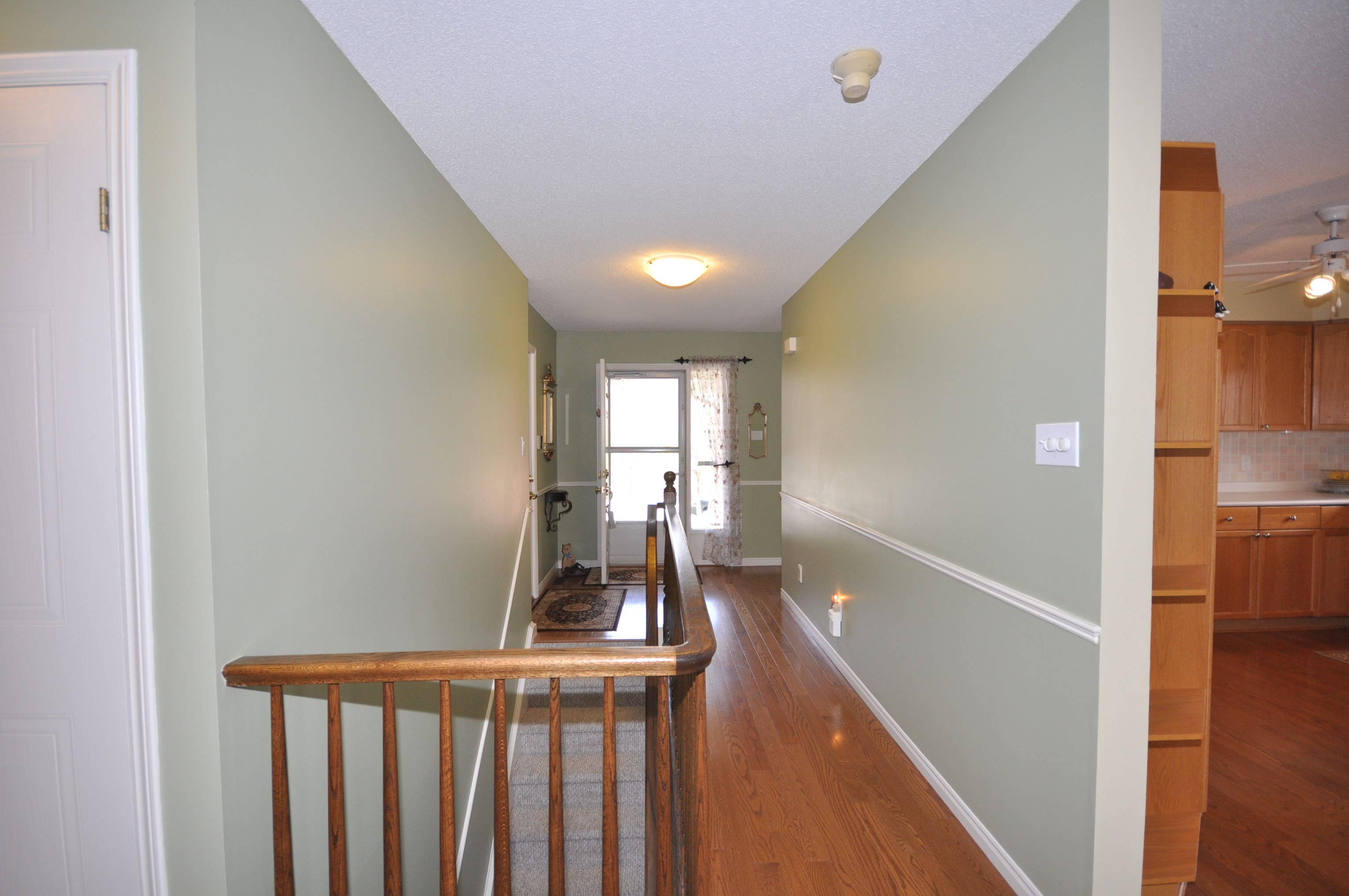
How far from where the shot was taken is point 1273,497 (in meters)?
4.55

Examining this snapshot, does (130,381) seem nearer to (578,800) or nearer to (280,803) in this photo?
(280,803)

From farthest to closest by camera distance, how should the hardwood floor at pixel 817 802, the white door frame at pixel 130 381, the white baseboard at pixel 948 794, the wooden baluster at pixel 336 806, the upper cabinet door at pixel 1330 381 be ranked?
the upper cabinet door at pixel 1330 381
the hardwood floor at pixel 817 802
the white baseboard at pixel 948 794
the wooden baluster at pixel 336 806
the white door frame at pixel 130 381

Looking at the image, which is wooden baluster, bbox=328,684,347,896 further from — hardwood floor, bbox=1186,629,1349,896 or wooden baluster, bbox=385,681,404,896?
hardwood floor, bbox=1186,629,1349,896

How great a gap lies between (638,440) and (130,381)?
18.3ft

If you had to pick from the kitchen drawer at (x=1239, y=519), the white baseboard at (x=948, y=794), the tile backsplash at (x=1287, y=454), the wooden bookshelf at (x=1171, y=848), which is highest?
the tile backsplash at (x=1287, y=454)

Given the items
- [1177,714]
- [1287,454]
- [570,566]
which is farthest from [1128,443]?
[570,566]

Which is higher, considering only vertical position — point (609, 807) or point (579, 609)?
point (609, 807)

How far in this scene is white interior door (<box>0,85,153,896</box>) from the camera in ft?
3.78

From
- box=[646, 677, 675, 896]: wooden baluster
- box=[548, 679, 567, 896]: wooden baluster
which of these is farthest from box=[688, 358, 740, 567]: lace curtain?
box=[548, 679, 567, 896]: wooden baluster

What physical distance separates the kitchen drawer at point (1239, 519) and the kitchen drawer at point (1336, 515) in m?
0.46

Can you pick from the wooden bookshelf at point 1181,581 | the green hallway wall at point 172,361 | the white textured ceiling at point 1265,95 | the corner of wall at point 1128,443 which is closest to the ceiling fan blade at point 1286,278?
the white textured ceiling at point 1265,95

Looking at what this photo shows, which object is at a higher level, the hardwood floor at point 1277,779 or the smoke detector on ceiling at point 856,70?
the smoke detector on ceiling at point 856,70

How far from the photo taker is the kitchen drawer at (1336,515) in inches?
171

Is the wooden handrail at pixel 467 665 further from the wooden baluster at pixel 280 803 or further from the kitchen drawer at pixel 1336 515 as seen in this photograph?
the kitchen drawer at pixel 1336 515
